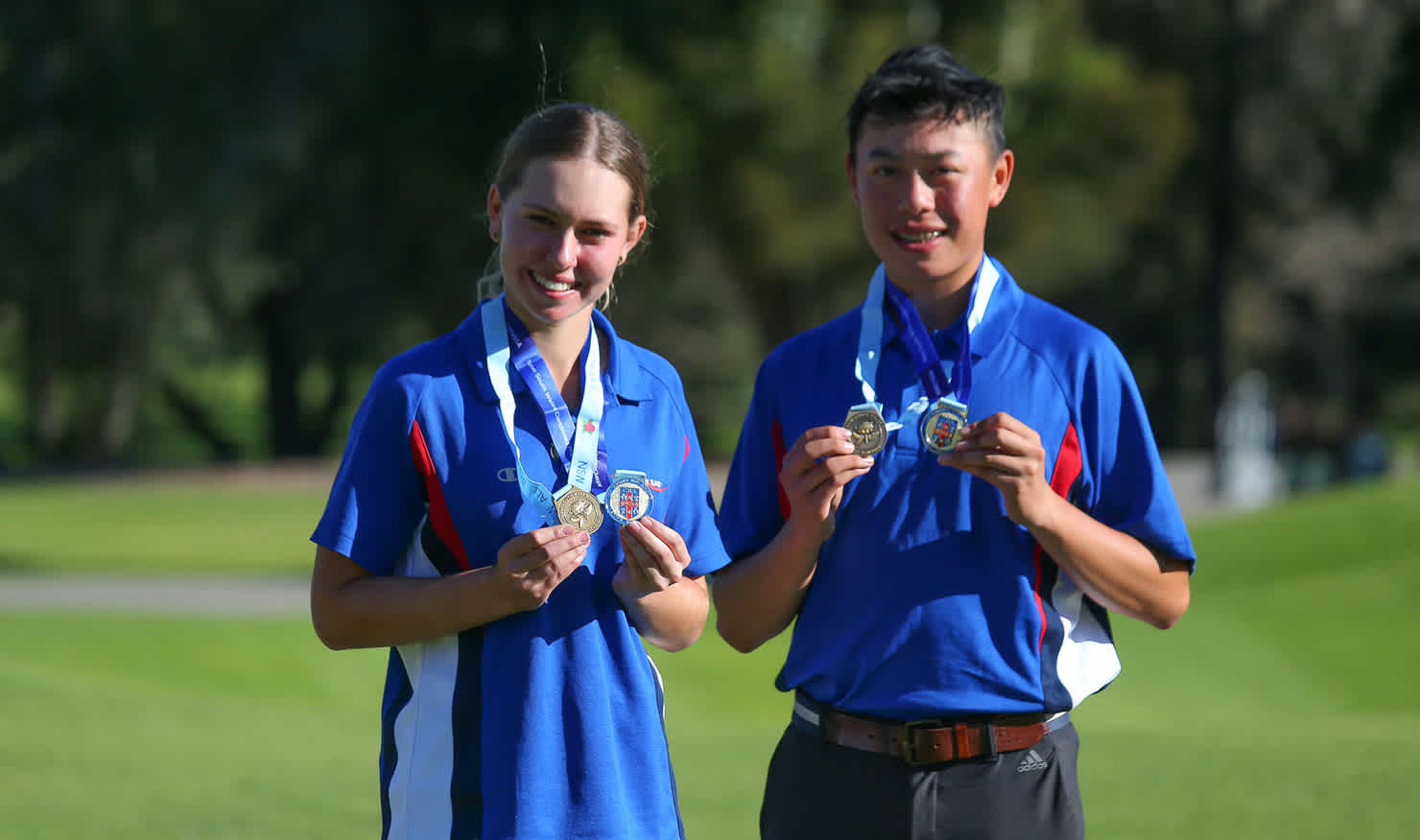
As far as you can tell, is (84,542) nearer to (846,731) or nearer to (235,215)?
(235,215)

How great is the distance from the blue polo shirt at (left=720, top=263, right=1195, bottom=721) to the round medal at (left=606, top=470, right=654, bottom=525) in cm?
48

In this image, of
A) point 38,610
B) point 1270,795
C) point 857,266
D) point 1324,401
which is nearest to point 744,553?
point 1270,795

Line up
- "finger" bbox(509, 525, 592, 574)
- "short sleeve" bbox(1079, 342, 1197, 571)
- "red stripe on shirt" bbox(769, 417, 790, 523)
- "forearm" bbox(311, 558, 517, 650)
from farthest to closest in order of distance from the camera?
1. "red stripe on shirt" bbox(769, 417, 790, 523)
2. "short sleeve" bbox(1079, 342, 1197, 571)
3. "forearm" bbox(311, 558, 517, 650)
4. "finger" bbox(509, 525, 592, 574)

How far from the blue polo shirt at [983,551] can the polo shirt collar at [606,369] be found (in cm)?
43

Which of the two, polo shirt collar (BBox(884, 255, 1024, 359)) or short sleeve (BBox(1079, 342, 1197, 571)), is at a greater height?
polo shirt collar (BBox(884, 255, 1024, 359))

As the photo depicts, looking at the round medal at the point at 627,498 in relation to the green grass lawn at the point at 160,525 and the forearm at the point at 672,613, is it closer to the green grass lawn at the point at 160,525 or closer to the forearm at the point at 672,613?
the forearm at the point at 672,613

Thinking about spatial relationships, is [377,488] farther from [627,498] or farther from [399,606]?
[627,498]

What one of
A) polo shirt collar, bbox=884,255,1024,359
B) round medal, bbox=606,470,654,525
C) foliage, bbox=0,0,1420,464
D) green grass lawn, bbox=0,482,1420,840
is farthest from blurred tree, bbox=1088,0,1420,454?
round medal, bbox=606,470,654,525

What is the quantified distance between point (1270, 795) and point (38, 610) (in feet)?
41.9

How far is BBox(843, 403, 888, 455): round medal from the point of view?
9.78ft

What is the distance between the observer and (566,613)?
2.86 meters

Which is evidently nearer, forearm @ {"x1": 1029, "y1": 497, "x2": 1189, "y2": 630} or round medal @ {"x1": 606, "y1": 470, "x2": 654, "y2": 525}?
round medal @ {"x1": 606, "y1": 470, "x2": 654, "y2": 525}

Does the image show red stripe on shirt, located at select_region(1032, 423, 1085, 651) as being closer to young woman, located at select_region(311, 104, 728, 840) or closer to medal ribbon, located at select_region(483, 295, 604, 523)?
young woman, located at select_region(311, 104, 728, 840)

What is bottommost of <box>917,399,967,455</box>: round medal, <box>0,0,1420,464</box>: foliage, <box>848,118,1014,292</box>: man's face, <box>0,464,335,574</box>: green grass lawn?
<box>917,399,967,455</box>: round medal
